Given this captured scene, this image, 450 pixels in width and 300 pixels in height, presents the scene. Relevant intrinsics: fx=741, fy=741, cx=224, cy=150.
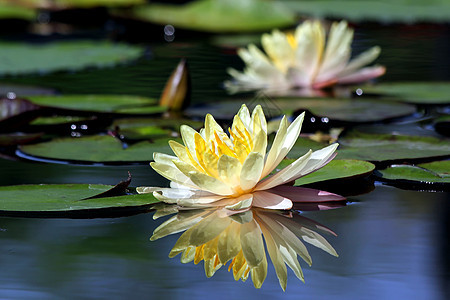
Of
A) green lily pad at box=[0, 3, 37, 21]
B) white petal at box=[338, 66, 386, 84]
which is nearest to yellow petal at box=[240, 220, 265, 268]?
white petal at box=[338, 66, 386, 84]

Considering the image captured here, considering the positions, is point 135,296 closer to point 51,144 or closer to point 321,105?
point 51,144

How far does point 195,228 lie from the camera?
1544 millimetres

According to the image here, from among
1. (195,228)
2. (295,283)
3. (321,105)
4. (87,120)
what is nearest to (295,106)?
(321,105)

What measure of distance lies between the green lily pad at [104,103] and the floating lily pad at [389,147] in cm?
86

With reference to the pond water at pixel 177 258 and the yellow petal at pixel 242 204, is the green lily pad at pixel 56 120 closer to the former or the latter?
the pond water at pixel 177 258

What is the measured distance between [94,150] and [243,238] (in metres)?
0.89

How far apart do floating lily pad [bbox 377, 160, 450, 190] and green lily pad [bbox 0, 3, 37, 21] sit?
15.6 ft

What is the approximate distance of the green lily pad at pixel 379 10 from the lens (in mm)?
5695

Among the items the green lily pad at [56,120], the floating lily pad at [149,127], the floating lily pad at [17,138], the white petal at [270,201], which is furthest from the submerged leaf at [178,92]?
the white petal at [270,201]

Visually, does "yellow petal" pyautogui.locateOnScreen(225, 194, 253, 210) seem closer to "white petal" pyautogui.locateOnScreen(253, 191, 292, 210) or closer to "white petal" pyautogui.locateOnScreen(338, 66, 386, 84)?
"white petal" pyautogui.locateOnScreen(253, 191, 292, 210)

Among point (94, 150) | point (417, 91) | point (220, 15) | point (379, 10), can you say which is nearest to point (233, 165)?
point (94, 150)

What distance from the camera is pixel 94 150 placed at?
88.1 inches

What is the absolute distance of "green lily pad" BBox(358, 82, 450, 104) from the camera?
2960 mm

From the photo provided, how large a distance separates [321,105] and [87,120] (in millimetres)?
916
